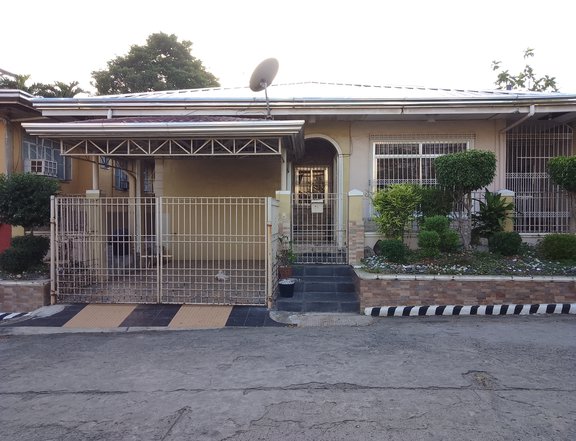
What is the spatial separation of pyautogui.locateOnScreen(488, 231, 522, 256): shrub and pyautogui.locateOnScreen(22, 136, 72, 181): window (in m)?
10.3

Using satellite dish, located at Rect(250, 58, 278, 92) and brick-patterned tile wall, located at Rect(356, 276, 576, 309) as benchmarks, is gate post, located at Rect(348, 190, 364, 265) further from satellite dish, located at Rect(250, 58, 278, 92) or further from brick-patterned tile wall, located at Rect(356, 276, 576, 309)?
satellite dish, located at Rect(250, 58, 278, 92)

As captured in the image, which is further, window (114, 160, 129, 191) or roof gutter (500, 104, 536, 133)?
window (114, 160, 129, 191)

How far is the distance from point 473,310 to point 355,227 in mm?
2672

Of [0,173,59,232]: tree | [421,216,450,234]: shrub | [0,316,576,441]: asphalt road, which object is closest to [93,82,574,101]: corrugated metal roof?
[421,216,450,234]: shrub

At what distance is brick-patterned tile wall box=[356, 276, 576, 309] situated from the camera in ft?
24.9

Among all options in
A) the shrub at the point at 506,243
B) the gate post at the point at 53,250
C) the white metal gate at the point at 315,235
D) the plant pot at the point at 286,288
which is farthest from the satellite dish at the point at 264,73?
the shrub at the point at 506,243

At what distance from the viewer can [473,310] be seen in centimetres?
752

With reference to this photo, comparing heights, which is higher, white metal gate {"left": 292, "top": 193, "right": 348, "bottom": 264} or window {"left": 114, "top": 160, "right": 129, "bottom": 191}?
window {"left": 114, "top": 160, "right": 129, "bottom": 191}

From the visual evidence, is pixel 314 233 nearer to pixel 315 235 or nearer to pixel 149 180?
pixel 315 235

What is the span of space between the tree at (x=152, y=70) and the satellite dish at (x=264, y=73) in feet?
62.8

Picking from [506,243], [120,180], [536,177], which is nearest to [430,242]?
[506,243]

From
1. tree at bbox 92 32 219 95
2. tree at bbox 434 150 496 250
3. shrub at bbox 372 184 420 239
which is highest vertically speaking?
tree at bbox 92 32 219 95

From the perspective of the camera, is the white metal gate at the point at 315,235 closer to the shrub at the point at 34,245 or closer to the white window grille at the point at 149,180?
the shrub at the point at 34,245

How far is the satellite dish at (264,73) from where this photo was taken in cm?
902
